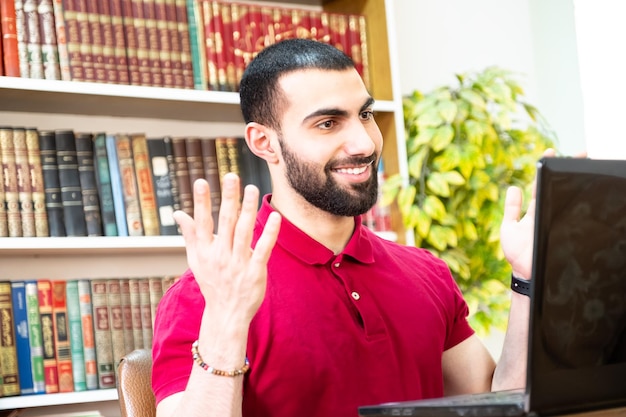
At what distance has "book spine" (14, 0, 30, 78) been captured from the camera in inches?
88.2

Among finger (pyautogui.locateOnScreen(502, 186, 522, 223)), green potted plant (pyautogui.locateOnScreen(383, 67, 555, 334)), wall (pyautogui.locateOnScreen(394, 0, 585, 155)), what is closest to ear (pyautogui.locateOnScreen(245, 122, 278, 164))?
finger (pyautogui.locateOnScreen(502, 186, 522, 223))

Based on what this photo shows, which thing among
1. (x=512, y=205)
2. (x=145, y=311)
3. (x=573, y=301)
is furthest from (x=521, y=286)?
(x=145, y=311)

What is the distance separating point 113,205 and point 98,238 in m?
0.10

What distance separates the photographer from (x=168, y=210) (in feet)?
7.91

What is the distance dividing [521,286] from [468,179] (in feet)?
4.49

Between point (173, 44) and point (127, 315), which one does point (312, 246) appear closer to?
point (127, 315)

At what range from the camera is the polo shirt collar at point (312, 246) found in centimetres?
154

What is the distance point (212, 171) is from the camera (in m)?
2.48

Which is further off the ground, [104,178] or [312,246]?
[104,178]

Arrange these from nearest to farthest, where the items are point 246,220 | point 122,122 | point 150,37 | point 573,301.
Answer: point 573,301 < point 246,220 < point 150,37 < point 122,122

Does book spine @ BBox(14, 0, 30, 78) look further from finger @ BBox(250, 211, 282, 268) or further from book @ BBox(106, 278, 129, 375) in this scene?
finger @ BBox(250, 211, 282, 268)

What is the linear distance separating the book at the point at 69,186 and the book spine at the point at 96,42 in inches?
6.5

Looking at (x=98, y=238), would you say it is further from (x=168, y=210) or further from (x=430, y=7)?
(x=430, y=7)

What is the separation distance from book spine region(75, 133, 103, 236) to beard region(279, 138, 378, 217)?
89 cm
